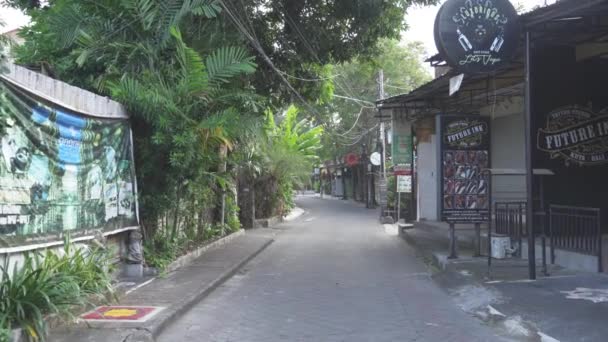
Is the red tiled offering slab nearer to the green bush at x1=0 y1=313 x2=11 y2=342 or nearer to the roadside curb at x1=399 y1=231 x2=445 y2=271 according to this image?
the green bush at x1=0 y1=313 x2=11 y2=342

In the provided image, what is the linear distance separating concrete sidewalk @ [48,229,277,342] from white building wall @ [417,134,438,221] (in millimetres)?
8619

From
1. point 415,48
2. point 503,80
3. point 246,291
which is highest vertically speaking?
point 415,48

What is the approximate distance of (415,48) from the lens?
119 ft

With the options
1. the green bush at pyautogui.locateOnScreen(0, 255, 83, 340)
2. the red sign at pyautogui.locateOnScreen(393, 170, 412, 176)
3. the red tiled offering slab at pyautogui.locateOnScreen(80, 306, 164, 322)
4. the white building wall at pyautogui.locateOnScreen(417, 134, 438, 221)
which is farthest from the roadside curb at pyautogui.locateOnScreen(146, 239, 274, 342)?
the red sign at pyautogui.locateOnScreen(393, 170, 412, 176)

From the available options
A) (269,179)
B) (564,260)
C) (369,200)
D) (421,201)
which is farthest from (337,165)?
(564,260)

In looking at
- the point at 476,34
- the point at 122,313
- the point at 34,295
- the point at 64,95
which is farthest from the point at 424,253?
the point at 34,295

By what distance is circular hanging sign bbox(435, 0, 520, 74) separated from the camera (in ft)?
31.4

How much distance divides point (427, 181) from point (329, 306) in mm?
14839

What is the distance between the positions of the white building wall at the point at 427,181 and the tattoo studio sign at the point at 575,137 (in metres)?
9.65

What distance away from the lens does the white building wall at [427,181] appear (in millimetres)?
22391

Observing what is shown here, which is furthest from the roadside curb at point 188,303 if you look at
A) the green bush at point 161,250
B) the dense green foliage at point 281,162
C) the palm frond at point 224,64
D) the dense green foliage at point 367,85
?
the dense green foliage at point 367,85

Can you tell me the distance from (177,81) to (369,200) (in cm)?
3618

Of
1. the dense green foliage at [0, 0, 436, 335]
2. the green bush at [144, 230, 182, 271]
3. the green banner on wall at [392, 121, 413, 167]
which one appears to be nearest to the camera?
the dense green foliage at [0, 0, 436, 335]

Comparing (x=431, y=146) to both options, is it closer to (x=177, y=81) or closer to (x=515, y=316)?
(x=177, y=81)
